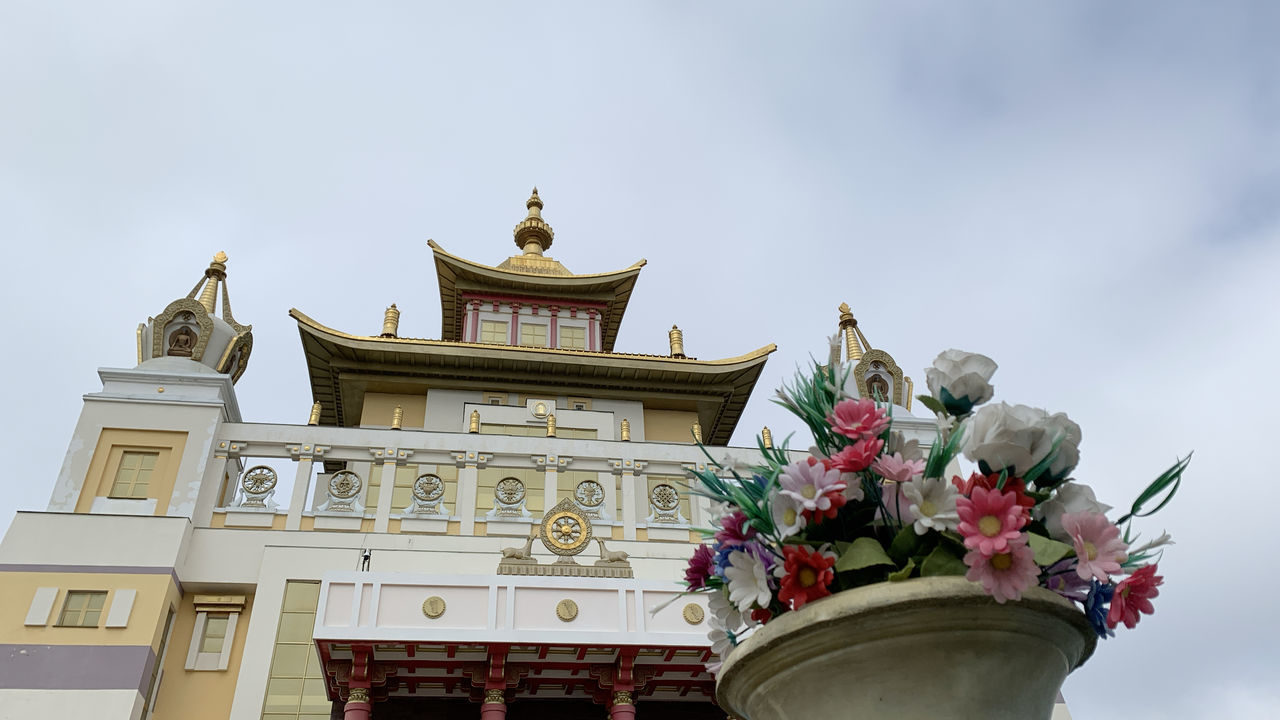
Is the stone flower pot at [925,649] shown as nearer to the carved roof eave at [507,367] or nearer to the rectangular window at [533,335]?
the carved roof eave at [507,367]

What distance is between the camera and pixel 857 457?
282 centimetres

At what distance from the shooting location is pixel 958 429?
9.47 feet

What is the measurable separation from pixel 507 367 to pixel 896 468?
18.6 meters

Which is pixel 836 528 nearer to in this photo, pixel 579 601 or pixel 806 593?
pixel 806 593

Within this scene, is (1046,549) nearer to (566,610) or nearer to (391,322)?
(566,610)

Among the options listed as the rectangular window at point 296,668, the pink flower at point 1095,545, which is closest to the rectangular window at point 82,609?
the rectangular window at point 296,668

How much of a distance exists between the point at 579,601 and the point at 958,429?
10293 mm

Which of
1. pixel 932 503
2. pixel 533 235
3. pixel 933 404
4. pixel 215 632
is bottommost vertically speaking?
pixel 932 503

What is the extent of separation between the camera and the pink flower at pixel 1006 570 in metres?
2.43

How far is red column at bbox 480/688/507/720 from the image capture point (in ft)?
39.4

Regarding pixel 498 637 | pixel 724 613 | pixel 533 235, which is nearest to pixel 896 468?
pixel 724 613

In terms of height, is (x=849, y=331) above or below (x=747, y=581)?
above

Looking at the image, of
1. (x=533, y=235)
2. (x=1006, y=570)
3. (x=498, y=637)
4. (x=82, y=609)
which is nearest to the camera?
(x=1006, y=570)

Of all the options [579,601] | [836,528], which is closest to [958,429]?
[836,528]
